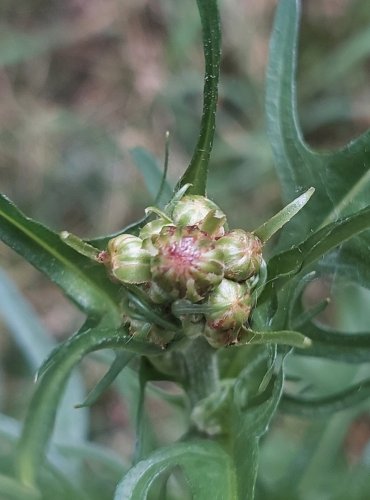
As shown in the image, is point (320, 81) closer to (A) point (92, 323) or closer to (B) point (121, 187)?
(B) point (121, 187)

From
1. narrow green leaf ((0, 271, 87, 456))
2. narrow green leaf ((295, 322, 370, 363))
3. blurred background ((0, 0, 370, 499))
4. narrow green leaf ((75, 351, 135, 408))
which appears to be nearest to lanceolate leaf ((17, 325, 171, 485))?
narrow green leaf ((75, 351, 135, 408))

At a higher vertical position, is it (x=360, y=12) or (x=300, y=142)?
(x=360, y=12)

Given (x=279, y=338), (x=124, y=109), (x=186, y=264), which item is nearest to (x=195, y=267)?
(x=186, y=264)

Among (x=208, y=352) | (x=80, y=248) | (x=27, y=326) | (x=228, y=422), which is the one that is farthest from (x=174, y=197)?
(x=27, y=326)

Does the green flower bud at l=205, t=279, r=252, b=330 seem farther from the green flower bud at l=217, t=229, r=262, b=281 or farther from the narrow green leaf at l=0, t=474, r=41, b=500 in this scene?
the narrow green leaf at l=0, t=474, r=41, b=500

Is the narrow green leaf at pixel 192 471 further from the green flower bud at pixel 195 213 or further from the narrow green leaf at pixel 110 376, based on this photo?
the green flower bud at pixel 195 213
